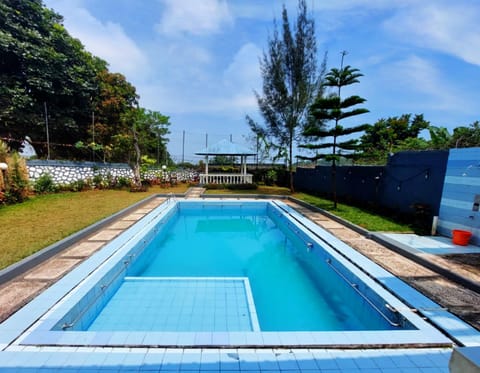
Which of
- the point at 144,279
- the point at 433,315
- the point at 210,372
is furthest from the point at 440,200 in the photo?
the point at 144,279

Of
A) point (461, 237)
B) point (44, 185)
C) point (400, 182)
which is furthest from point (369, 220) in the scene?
point (44, 185)

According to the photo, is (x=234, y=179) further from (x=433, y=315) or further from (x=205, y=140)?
(x=433, y=315)

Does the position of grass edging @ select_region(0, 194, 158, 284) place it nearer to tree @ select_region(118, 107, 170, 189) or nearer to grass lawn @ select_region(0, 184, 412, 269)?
grass lawn @ select_region(0, 184, 412, 269)

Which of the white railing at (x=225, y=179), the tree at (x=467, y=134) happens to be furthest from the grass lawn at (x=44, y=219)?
the tree at (x=467, y=134)

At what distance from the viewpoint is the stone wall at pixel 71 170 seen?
9375 mm

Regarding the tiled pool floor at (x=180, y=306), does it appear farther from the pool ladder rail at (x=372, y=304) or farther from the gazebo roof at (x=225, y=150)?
the gazebo roof at (x=225, y=150)

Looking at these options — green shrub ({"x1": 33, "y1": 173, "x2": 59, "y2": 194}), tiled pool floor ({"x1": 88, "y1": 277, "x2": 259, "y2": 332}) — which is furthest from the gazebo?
tiled pool floor ({"x1": 88, "y1": 277, "x2": 259, "y2": 332})

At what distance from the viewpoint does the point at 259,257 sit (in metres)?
5.48

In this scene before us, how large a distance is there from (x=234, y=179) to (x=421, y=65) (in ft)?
32.7

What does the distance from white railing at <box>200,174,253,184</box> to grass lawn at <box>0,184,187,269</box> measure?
5.95 m

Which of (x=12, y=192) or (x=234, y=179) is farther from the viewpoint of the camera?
(x=234, y=179)

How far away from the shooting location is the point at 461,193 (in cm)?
503

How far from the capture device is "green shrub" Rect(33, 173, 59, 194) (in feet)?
29.9

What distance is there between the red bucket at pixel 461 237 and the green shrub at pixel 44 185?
1298 centimetres
